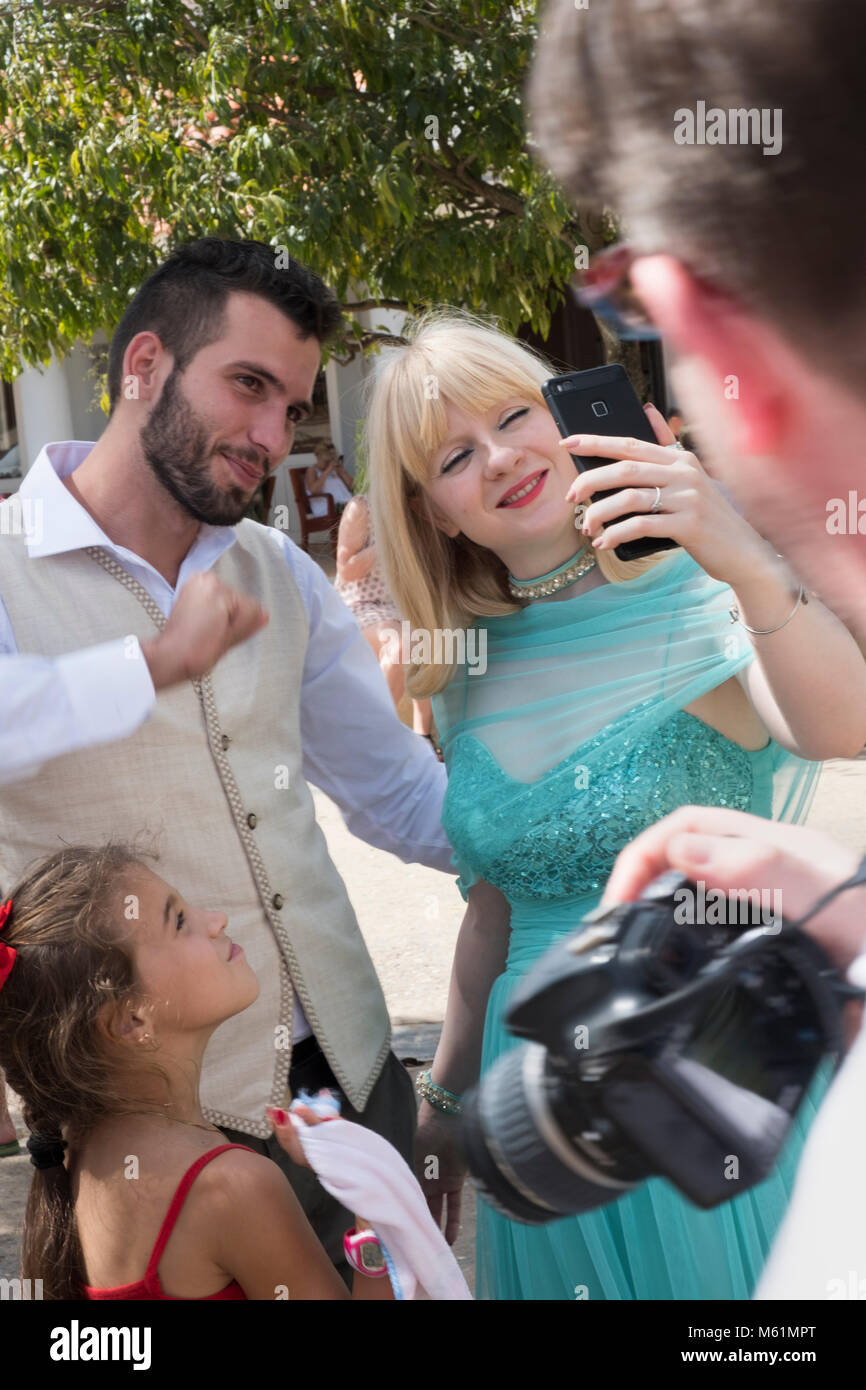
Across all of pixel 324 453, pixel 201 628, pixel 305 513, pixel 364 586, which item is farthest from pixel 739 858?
pixel 305 513

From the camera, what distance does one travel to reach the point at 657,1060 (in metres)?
0.62

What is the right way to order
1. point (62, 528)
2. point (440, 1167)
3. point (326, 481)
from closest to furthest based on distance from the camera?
point (62, 528) < point (440, 1167) < point (326, 481)

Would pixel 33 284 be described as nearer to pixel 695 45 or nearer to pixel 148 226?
pixel 148 226

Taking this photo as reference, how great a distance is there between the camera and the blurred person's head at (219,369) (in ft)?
6.77

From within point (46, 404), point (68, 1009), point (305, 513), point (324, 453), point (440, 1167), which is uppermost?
point (46, 404)

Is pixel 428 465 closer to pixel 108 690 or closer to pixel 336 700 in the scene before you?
pixel 336 700

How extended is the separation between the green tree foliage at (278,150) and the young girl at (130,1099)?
4385 millimetres

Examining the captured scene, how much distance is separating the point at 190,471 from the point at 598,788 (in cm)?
77

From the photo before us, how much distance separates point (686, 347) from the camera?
54cm

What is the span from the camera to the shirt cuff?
64.0 inches

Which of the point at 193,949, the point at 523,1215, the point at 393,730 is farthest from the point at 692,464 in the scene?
the point at 523,1215

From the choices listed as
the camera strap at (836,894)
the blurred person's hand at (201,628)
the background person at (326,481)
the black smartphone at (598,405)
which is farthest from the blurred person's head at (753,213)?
the background person at (326,481)

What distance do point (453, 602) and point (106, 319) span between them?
17.8 ft

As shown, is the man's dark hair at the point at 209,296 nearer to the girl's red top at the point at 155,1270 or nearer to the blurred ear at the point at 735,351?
the girl's red top at the point at 155,1270
